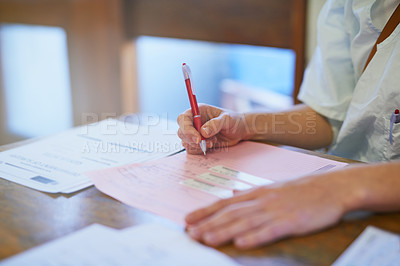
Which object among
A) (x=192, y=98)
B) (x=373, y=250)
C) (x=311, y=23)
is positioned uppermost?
(x=311, y=23)

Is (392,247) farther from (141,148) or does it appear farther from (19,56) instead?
(19,56)

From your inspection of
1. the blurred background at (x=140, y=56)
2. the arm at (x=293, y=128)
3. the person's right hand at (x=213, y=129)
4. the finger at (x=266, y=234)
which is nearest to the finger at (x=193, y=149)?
the person's right hand at (x=213, y=129)

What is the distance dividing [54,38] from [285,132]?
6.38 feet

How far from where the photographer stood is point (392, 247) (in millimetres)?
489

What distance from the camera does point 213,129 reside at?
0.81 meters

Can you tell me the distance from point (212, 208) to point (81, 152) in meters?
0.39

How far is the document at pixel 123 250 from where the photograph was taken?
46cm

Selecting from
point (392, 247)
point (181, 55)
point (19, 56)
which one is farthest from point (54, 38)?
point (392, 247)

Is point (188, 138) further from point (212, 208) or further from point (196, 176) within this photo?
point (212, 208)

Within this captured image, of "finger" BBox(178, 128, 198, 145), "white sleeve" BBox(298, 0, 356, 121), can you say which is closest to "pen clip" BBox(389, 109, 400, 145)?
"white sleeve" BBox(298, 0, 356, 121)

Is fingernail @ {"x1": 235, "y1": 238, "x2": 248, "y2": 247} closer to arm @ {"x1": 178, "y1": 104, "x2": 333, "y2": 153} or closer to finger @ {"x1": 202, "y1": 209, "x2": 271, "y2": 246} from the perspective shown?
finger @ {"x1": 202, "y1": 209, "x2": 271, "y2": 246}

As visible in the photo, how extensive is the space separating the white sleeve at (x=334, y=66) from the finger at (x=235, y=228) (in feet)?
1.85

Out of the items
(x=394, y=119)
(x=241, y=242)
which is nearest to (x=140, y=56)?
(x=394, y=119)

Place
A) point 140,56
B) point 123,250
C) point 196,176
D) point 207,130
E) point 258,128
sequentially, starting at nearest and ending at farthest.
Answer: point 123,250
point 196,176
point 207,130
point 258,128
point 140,56
